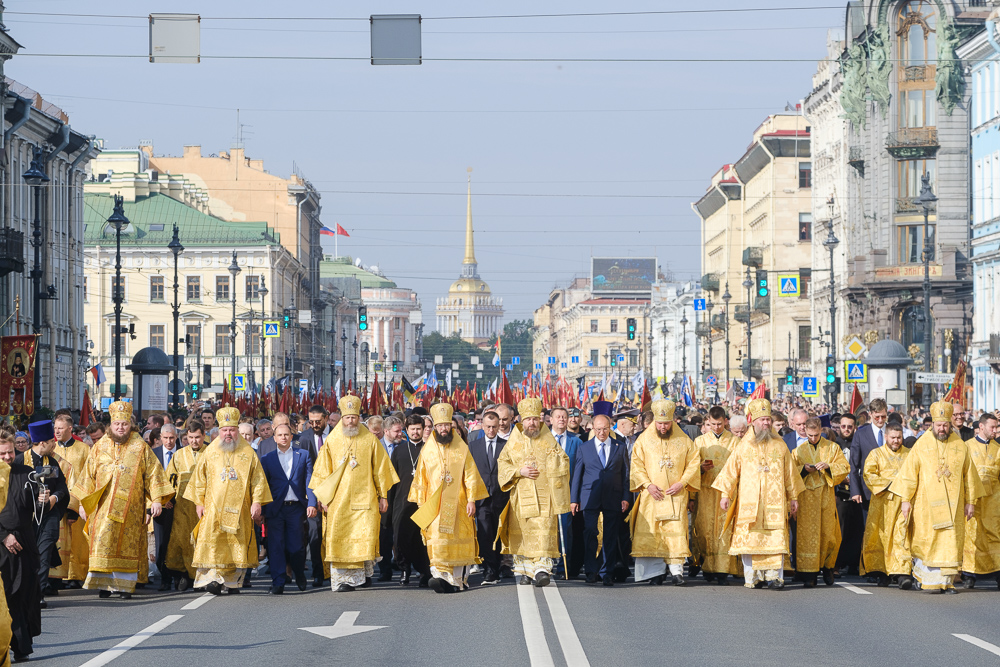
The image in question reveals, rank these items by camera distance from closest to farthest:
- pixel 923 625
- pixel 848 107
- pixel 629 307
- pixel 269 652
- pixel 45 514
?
pixel 269 652 < pixel 923 625 < pixel 45 514 < pixel 848 107 < pixel 629 307

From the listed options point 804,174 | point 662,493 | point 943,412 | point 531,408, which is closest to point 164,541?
point 531,408

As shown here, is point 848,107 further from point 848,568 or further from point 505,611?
point 505,611

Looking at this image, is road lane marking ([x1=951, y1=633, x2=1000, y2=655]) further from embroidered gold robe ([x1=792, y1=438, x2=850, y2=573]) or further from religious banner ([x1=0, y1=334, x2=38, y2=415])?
religious banner ([x1=0, y1=334, x2=38, y2=415])

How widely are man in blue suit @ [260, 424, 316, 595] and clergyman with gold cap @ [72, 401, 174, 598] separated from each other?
0.98 meters

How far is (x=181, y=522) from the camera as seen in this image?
16734 mm

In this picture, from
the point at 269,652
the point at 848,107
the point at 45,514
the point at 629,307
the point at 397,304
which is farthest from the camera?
the point at 397,304

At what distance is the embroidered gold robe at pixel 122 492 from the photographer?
625 inches

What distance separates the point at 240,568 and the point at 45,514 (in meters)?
2.53

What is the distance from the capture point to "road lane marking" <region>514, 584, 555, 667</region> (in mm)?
11059

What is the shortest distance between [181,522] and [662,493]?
4648 mm

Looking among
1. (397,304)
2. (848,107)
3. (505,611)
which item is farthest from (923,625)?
(397,304)

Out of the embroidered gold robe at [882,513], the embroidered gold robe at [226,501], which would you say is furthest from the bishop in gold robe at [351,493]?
the embroidered gold robe at [882,513]

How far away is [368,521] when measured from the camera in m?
16.1

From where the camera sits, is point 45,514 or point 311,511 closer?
point 45,514
